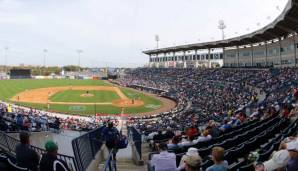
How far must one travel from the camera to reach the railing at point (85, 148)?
8.30 meters

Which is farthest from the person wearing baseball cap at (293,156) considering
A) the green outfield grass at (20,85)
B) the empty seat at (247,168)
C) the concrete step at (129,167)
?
the green outfield grass at (20,85)

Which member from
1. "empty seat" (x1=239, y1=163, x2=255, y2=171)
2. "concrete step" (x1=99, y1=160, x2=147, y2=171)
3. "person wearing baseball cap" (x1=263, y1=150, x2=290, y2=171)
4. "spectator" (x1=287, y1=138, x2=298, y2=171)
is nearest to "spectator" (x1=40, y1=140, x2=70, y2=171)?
"empty seat" (x1=239, y1=163, x2=255, y2=171)

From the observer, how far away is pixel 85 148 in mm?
9703

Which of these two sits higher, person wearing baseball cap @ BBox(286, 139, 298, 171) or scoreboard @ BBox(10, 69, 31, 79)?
scoreboard @ BBox(10, 69, 31, 79)

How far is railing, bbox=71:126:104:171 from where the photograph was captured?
8.30 meters

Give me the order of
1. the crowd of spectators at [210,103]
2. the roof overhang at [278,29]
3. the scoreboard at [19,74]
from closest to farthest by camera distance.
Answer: the crowd of spectators at [210,103] → the roof overhang at [278,29] → the scoreboard at [19,74]

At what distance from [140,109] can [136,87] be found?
35.6m

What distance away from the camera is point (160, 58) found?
387 ft

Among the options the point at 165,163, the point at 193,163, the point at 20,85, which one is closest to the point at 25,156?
the point at 165,163

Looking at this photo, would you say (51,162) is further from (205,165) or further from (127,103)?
(127,103)

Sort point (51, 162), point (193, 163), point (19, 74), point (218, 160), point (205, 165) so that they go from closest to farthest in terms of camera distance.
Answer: point (193, 163) → point (218, 160) → point (51, 162) → point (205, 165) → point (19, 74)

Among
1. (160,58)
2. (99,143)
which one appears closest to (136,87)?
(160,58)

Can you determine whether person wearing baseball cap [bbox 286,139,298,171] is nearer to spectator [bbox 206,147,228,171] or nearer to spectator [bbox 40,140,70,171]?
spectator [bbox 206,147,228,171]

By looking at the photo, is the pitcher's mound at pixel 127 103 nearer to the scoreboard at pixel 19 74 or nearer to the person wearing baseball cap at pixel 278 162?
the person wearing baseball cap at pixel 278 162
